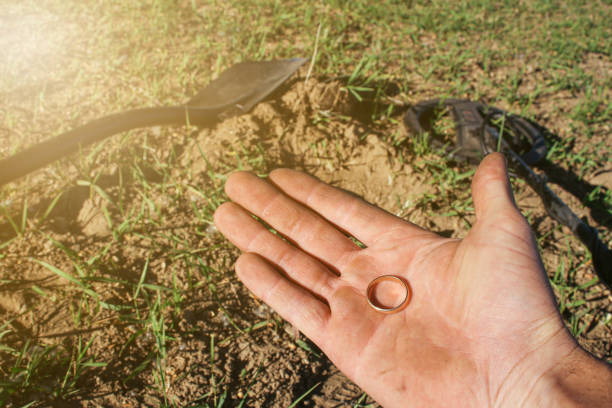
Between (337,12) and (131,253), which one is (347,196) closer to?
(131,253)

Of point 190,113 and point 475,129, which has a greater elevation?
point 475,129

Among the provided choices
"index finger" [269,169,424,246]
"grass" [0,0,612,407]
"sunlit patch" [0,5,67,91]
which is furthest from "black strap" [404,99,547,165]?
"sunlit patch" [0,5,67,91]

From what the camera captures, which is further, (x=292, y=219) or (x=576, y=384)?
(x=292, y=219)

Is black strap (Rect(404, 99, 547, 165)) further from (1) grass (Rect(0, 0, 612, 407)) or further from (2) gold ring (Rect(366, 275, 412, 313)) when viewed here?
(2) gold ring (Rect(366, 275, 412, 313))

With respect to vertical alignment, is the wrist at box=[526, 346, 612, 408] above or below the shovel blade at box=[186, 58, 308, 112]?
above

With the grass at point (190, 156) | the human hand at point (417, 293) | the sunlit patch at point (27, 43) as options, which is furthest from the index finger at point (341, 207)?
the sunlit patch at point (27, 43)

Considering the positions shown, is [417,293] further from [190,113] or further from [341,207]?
[190,113]

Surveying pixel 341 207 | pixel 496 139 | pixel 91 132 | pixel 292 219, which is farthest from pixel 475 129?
pixel 91 132
